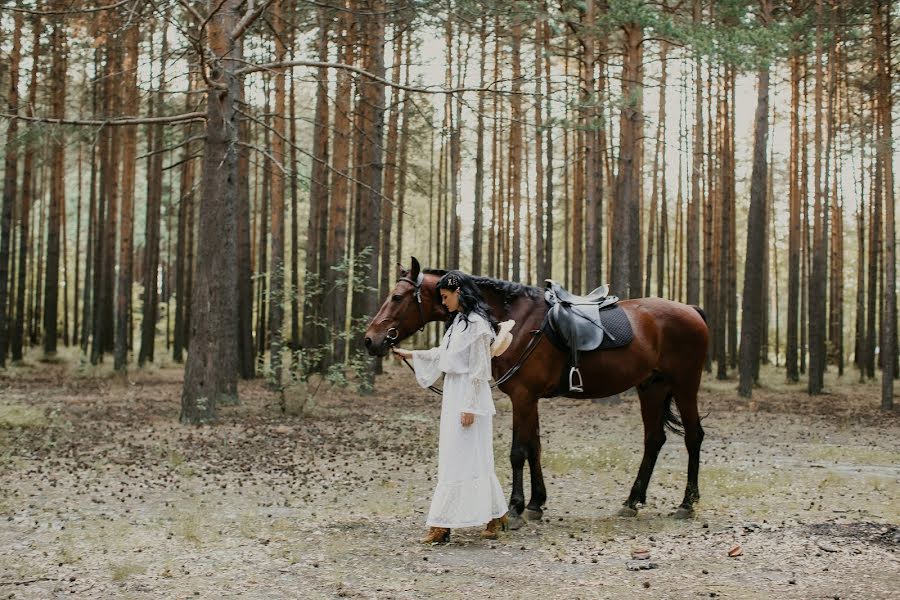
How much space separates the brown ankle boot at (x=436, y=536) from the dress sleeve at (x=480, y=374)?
3.02 feet

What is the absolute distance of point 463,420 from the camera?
6797 millimetres

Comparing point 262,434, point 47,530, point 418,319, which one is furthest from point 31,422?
point 418,319

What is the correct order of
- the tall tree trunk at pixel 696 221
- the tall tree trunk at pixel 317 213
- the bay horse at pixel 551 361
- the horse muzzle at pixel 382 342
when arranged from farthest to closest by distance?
the tall tree trunk at pixel 696 221 < the tall tree trunk at pixel 317 213 < the bay horse at pixel 551 361 < the horse muzzle at pixel 382 342

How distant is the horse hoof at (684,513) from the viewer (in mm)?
→ 7977

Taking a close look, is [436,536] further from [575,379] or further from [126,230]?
[126,230]

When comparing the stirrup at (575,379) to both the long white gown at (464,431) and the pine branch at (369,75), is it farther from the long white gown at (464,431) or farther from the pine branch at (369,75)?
the pine branch at (369,75)

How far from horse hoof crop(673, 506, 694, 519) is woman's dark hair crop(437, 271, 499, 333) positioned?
2494 mm

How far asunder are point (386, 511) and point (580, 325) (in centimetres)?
245

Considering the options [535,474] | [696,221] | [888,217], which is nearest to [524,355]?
[535,474]

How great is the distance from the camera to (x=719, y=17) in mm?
21609

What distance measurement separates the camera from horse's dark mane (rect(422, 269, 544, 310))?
24.7 ft

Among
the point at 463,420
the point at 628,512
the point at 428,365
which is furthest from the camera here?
the point at 628,512

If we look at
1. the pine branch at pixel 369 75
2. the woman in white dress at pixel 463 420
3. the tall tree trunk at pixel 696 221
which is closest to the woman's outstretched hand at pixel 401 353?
the woman in white dress at pixel 463 420

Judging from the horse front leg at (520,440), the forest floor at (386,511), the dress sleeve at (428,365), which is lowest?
the forest floor at (386,511)
